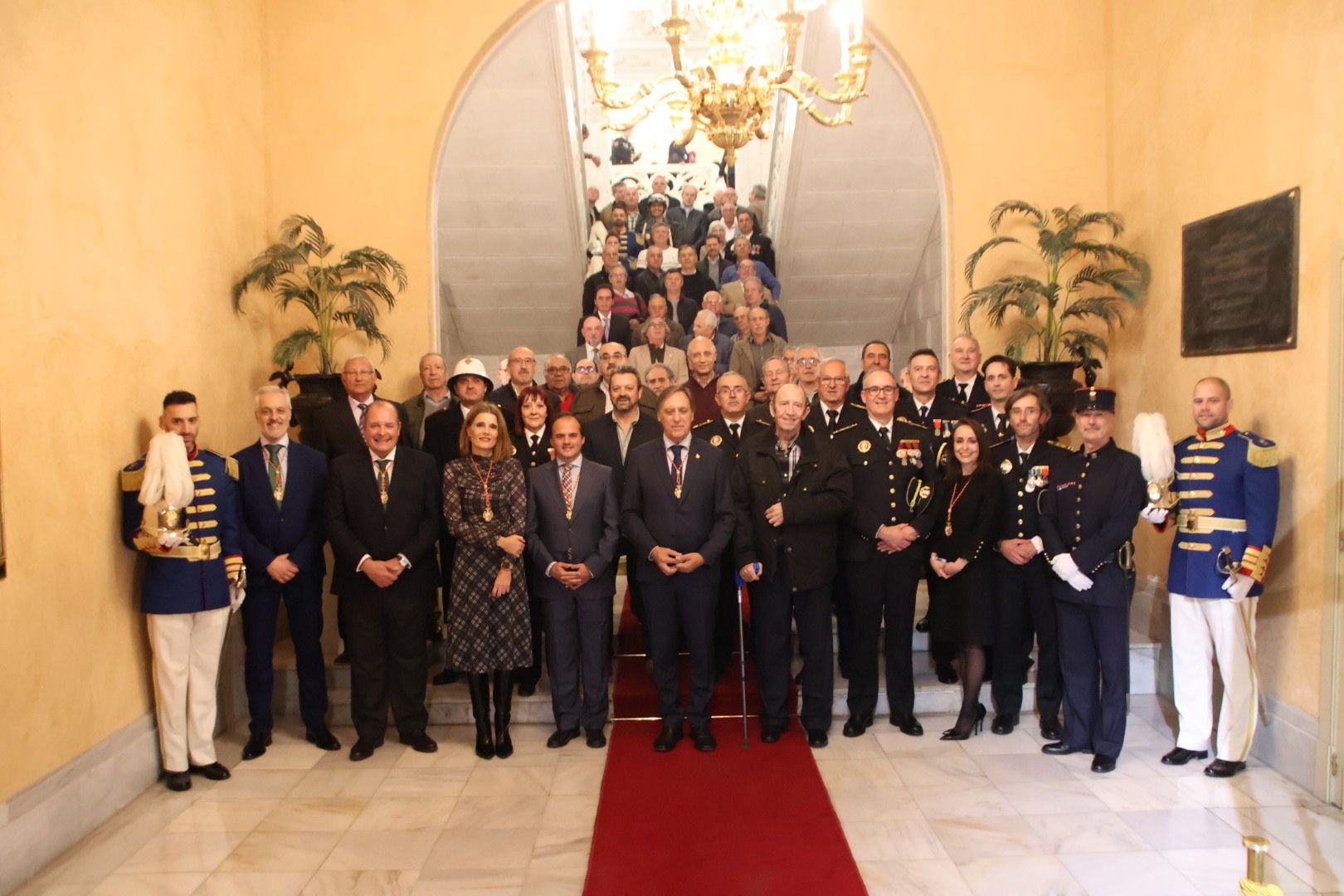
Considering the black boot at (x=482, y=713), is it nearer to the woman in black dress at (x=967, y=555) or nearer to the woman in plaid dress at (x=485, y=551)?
the woman in plaid dress at (x=485, y=551)

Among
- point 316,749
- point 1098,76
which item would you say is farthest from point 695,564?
point 1098,76

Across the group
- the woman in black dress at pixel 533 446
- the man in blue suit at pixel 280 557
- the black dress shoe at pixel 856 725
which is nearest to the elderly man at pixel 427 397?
the woman in black dress at pixel 533 446

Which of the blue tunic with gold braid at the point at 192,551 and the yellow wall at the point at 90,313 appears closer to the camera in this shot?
the yellow wall at the point at 90,313

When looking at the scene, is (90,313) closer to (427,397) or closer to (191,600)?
(191,600)

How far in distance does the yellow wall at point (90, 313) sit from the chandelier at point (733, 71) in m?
2.05

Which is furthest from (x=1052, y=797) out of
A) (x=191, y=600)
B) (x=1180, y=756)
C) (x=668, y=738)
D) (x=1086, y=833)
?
(x=191, y=600)

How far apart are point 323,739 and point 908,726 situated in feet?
9.16

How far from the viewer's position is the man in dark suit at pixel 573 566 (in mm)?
4641

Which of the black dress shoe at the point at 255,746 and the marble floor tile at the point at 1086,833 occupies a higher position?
the black dress shoe at the point at 255,746

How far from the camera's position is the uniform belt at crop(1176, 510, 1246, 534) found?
14.1 feet

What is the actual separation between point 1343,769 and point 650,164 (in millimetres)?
9575

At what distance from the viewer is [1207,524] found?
4355 millimetres

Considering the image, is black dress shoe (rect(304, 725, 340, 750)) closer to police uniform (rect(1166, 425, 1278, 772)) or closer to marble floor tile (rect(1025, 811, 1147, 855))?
Result: marble floor tile (rect(1025, 811, 1147, 855))

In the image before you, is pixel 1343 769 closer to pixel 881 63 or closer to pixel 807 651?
pixel 807 651
